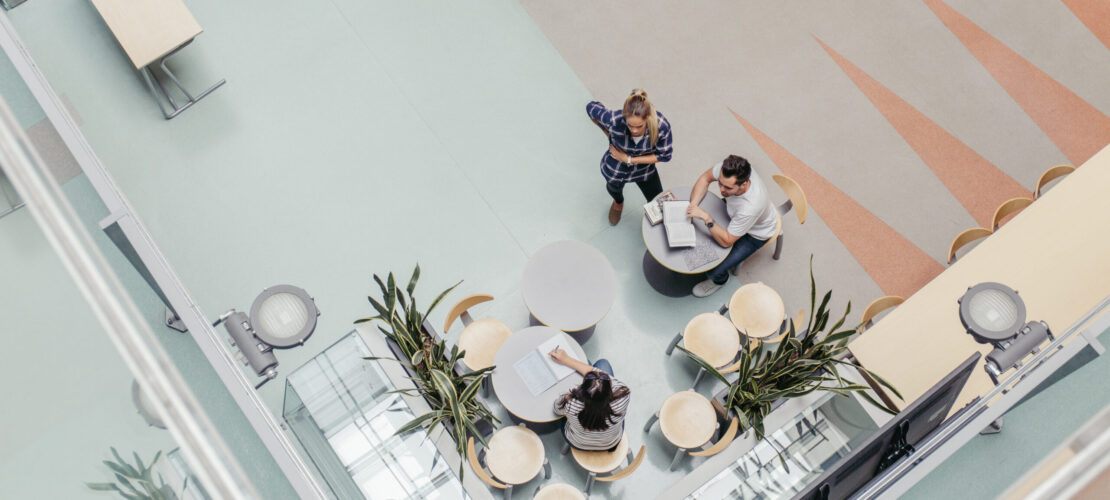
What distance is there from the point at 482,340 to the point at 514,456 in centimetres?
72

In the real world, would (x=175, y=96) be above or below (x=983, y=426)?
above

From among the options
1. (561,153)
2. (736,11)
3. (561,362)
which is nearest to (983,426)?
(561,362)

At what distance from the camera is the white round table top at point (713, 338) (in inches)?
193

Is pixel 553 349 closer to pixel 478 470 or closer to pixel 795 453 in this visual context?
pixel 478 470

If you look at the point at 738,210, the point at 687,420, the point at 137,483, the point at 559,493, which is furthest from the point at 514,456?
the point at 137,483

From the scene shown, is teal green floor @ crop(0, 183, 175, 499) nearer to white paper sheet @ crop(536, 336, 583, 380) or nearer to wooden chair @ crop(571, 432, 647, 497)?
white paper sheet @ crop(536, 336, 583, 380)

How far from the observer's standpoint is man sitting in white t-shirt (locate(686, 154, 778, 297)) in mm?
4574

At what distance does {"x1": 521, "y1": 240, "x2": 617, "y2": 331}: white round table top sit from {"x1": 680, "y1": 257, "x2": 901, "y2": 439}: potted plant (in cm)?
81

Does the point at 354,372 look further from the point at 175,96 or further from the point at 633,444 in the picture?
the point at 175,96

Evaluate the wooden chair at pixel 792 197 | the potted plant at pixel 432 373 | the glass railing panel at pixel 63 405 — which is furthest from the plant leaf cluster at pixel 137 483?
the wooden chair at pixel 792 197

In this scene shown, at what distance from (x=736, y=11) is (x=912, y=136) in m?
1.60

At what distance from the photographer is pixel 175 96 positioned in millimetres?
5637

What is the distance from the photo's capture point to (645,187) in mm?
5301

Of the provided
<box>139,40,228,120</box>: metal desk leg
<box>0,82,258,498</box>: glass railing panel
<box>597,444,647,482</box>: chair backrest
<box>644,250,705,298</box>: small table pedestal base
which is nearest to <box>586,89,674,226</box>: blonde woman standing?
<box>644,250,705,298</box>: small table pedestal base
